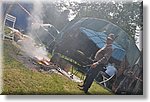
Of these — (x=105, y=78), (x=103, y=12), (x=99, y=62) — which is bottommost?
(x=105, y=78)

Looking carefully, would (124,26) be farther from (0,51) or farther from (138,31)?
(0,51)

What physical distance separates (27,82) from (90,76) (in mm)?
422

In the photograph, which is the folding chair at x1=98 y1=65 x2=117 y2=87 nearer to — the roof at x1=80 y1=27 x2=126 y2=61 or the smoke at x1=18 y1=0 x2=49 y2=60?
the roof at x1=80 y1=27 x2=126 y2=61

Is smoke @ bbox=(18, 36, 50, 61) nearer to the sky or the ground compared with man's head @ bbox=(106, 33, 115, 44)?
nearer to the ground

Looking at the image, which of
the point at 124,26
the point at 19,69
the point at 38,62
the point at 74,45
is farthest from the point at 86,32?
the point at 19,69

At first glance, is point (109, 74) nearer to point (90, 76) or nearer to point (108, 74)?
point (108, 74)

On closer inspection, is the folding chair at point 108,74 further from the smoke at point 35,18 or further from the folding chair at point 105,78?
the smoke at point 35,18

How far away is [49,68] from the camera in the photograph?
1.84 m

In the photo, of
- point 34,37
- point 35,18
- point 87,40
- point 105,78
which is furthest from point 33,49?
point 105,78

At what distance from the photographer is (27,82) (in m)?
1.80

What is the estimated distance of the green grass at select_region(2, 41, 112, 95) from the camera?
1.80 m

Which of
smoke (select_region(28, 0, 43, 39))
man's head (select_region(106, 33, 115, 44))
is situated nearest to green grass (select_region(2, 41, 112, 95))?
smoke (select_region(28, 0, 43, 39))

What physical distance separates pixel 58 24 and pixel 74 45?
7.0 inches

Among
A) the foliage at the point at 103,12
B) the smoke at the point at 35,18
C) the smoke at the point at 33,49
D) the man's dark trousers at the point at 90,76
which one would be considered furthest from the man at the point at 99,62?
the smoke at the point at 35,18
